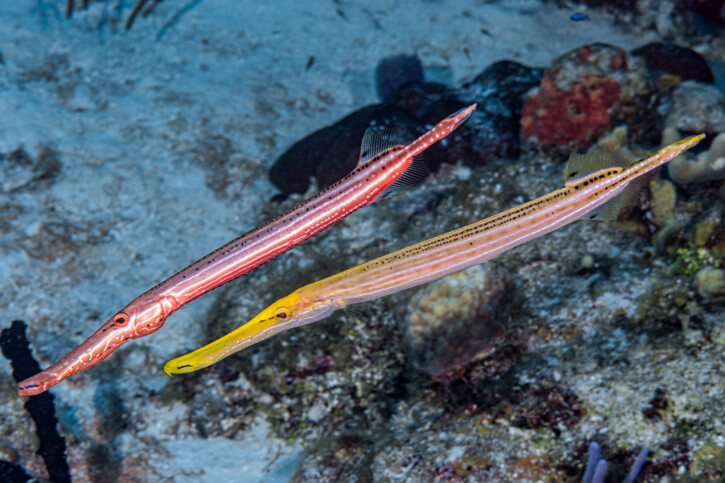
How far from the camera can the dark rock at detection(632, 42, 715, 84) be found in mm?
7688

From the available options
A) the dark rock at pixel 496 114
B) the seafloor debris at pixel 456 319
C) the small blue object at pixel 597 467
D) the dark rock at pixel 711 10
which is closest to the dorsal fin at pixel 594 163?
the small blue object at pixel 597 467

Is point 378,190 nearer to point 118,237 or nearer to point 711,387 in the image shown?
point 711,387

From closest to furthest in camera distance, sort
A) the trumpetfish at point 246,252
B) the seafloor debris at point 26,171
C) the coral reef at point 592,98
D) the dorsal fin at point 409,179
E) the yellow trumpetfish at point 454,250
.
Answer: the yellow trumpetfish at point 454,250, the trumpetfish at point 246,252, the dorsal fin at point 409,179, the coral reef at point 592,98, the seafloor debris at point 26,171

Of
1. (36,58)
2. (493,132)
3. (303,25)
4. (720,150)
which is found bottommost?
(720,150)

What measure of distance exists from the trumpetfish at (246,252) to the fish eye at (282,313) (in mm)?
378

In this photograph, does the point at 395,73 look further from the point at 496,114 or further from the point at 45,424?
the point at 45,424

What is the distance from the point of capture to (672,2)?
1071cm

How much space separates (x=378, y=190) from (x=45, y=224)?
5450 millimetres

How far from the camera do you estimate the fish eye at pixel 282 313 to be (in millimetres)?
2520

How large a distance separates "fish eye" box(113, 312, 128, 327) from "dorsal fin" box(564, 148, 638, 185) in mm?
2761

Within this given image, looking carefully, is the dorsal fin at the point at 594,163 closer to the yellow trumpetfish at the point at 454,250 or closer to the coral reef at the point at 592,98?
the yellow trumpetfish at the point at 454,250

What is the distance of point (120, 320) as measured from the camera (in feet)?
8.97

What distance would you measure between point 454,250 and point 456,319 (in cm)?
173

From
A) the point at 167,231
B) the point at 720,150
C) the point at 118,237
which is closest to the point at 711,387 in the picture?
the point at 720,150
